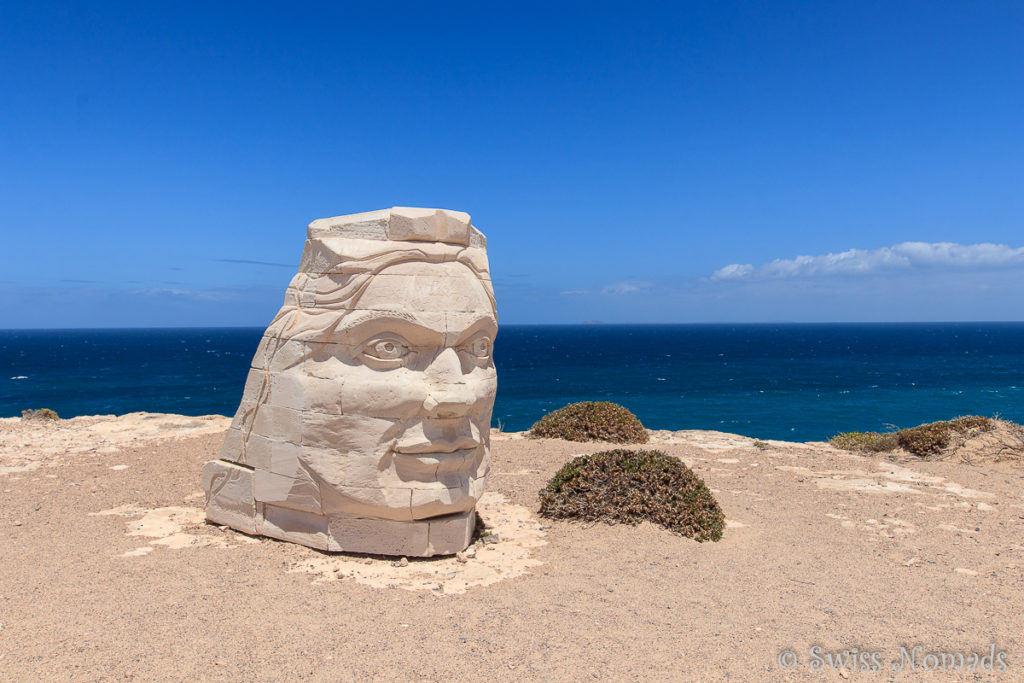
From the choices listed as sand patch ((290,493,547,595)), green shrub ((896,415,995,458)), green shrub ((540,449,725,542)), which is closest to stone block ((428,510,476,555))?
sand patch ((290,493,547,595))

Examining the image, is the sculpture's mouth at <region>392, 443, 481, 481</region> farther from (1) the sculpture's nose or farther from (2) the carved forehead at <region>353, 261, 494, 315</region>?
(2) the carved forehead at <region>353, 261, 494, 315</region>

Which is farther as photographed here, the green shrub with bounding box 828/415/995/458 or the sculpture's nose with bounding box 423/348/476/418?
the green shrub with bounding box 828/415/995/458

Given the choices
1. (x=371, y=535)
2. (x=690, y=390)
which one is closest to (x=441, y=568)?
(x=371, y=535)

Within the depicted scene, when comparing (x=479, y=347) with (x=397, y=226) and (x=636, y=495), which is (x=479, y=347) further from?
(x=636, y=495)

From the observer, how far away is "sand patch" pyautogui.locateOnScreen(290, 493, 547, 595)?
6.48 m

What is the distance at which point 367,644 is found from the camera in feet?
17.1

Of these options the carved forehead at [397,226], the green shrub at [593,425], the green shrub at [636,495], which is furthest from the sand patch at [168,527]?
the green shrub at [593,425]

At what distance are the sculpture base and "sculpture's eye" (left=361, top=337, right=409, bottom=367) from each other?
1771mm

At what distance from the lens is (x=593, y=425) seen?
14086 millimetres

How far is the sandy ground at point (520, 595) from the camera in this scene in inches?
197

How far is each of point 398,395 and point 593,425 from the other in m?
8.22

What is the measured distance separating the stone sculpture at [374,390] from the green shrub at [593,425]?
712 centimetres

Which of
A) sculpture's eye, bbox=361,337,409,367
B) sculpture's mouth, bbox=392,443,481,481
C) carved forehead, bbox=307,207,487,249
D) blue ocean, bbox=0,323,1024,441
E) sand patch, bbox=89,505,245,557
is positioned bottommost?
blue ocean, bbox=0,323,1024,441

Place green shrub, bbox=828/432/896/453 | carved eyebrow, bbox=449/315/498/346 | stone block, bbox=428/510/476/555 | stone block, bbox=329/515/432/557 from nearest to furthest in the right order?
1. carved eyebrow, bbox=449/315/498/346
2. stone block, bbox=329/515/432/557
3. stone block, bbox=428/510/476/555
4. green shrub, bbox=828/432/896/453
